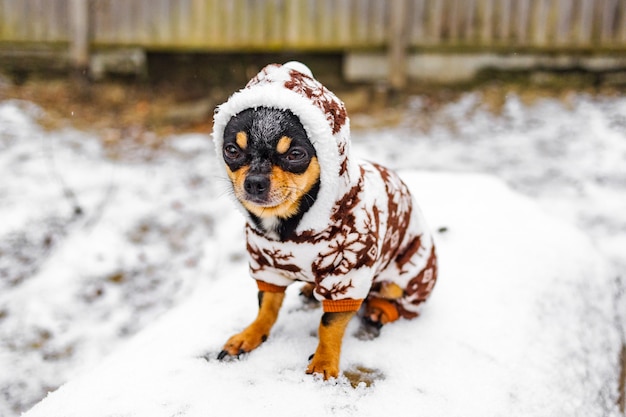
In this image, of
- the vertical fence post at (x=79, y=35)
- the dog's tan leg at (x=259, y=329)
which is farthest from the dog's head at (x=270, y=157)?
the vertical fence post at (x=79, y=35)

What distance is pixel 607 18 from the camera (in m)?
5.58

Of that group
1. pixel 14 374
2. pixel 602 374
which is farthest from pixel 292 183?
pixel 14 374

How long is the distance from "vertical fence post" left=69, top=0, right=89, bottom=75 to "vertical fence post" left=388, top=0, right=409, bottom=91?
10.2 ft

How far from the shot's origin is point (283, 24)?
5848mm

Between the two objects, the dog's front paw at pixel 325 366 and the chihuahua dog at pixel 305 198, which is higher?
the chihuahua dog at pixel 305 198

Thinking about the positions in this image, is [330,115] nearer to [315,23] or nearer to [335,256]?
[335,256]

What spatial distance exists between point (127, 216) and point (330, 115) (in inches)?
110

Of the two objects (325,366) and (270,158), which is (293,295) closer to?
(325,366)

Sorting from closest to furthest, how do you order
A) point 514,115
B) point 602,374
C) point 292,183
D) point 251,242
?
1. point 292,183
2. point 251,242
3. point 602,374
4. point 514,115

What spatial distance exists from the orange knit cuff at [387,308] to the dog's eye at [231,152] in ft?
2.80

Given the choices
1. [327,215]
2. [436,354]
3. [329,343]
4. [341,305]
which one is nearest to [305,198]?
[327,215]

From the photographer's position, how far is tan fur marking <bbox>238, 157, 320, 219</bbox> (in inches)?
65.3

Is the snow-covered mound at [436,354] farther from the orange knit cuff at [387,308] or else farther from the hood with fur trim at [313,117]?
the hood with fur trim at [313,117]

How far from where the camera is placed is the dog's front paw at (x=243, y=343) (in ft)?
6.48
